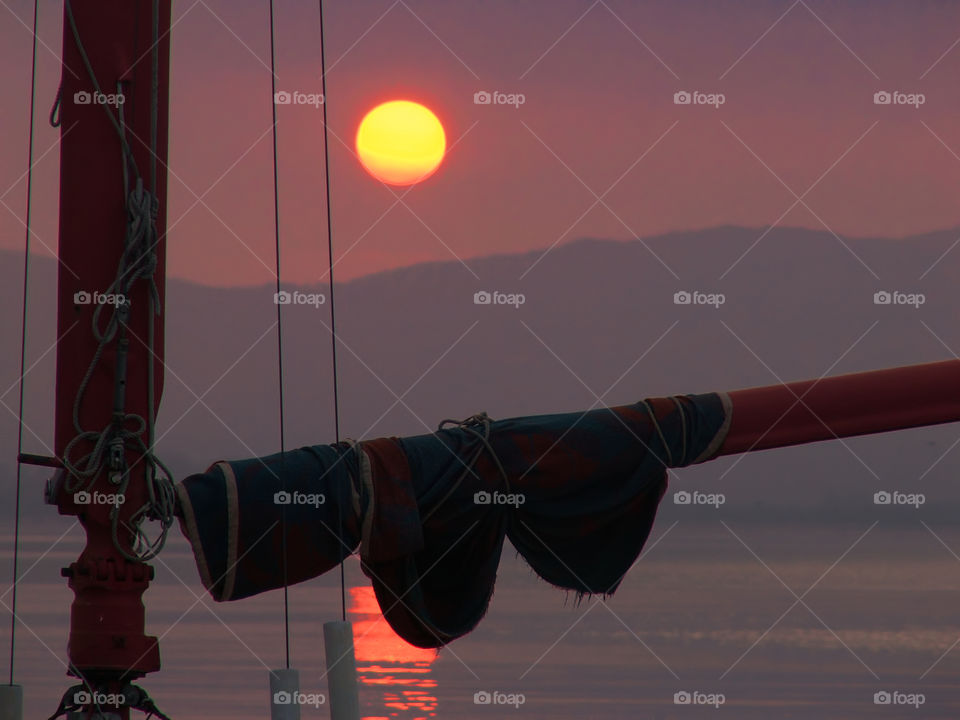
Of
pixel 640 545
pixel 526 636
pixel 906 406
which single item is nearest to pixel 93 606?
pixel 640 545

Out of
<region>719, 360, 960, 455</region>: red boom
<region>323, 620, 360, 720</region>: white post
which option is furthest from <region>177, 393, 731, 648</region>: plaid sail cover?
<region>323, 620, 360, 720</region>: white post

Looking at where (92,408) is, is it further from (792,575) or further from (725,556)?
(725,556)

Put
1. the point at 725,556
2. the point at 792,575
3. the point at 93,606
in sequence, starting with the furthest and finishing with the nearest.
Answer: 1. the point at 725,556
2. the point at 792,575
3. the point at 93,606

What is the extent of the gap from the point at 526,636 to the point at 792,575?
21.6 meters

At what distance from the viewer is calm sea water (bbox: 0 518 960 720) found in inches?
536

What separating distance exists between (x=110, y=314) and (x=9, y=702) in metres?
1.44

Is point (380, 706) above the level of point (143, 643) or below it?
above

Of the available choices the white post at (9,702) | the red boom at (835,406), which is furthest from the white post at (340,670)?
the red boom at (835,406)

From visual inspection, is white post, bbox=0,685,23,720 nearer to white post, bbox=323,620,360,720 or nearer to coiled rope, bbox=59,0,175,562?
coiled rope, bbox=59,0,175,562

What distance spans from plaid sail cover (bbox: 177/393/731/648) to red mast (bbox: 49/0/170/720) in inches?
15.0

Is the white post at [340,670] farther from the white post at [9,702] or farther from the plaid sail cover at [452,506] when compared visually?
the white post at [9,702]

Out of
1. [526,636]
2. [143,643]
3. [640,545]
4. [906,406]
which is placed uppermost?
[526,636]

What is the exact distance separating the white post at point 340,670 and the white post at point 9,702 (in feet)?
3.71

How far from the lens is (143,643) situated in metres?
5.44
